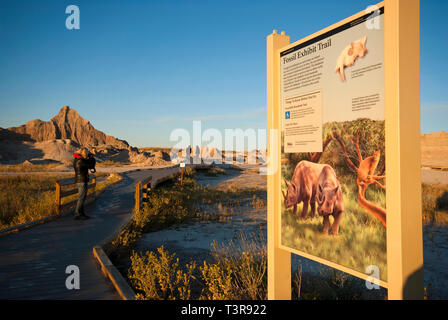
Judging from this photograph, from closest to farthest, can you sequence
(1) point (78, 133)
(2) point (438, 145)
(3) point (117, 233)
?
(3) point (117, 233), (2) point (438, 145), (1) point (78, 133)

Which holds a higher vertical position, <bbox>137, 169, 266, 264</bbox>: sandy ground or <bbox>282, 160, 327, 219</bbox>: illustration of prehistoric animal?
<bbox>282, 160, 327, 219</bbox>: illustration of prehistoric animal

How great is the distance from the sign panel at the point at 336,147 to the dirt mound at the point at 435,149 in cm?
4395

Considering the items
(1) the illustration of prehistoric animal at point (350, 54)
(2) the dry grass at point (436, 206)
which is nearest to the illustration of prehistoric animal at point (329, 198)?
(1) the illustration of prehistoric animal at point (350, 54)

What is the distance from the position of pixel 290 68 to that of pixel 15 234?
25.3ft

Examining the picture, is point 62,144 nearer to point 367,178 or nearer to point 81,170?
point 81,170

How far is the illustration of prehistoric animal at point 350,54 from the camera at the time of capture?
7.95ft

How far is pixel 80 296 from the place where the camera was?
409 centimetres

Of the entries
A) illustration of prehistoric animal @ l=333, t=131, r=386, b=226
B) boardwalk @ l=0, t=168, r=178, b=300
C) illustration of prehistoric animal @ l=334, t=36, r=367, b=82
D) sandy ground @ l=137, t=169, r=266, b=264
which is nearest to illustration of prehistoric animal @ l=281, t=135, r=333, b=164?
illustration of prehistoric animal @ l=333, t=131, r=386, b=226

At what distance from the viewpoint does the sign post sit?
2.19 metres

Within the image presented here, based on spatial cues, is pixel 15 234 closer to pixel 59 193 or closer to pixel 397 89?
pixel 59 193

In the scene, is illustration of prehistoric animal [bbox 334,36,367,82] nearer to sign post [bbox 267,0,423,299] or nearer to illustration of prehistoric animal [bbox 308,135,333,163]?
sign post [bbox 267,0,423,299]

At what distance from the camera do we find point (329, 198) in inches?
109

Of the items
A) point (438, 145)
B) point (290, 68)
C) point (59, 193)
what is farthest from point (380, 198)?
point (438, 145)

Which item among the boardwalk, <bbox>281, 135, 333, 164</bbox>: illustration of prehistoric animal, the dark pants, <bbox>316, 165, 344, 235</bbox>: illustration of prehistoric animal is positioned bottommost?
the boardwalk
